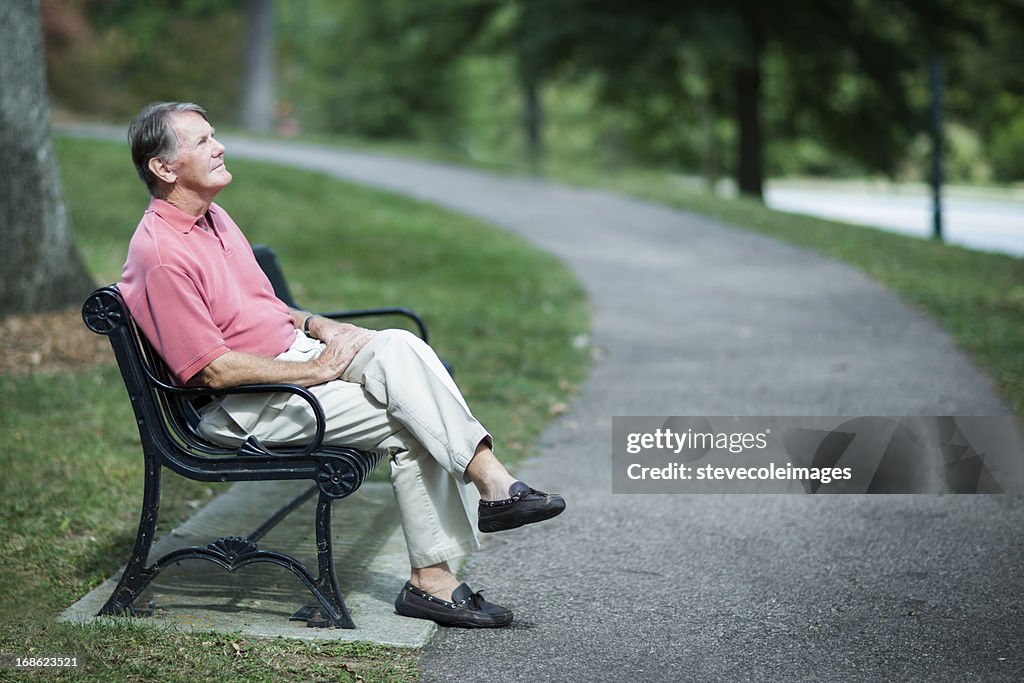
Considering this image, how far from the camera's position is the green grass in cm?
373

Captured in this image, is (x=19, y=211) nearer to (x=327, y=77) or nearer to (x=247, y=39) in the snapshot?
(x=247, y=39)

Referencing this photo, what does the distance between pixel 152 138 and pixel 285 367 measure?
845 millimetres

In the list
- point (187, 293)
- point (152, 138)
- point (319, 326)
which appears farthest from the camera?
point (319, 326)

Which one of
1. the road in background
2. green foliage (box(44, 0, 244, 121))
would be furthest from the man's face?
green foliage (box(44, 0, 244, 121))

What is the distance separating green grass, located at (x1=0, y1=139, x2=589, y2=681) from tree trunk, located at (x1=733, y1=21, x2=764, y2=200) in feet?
25.0

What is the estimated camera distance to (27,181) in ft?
26.3

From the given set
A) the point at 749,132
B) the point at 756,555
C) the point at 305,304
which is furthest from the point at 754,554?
the point at 749,132

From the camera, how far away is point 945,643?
3803 millimetres

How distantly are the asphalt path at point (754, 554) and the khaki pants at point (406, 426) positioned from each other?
374 mm

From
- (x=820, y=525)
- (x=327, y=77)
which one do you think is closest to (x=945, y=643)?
(x=820, y=525)

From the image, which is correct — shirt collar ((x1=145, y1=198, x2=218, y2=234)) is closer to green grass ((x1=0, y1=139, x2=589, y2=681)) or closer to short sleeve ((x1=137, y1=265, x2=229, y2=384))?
short sleeve ((x1=137, y1=265, x2=229, y2=384))

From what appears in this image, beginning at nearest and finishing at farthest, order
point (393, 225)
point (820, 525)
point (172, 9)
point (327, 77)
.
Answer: point (820, 525), point (393, 225), point (172, 9), point (327, 77)

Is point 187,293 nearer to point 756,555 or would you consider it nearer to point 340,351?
point 340,351

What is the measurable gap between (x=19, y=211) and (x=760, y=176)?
16006 mm
